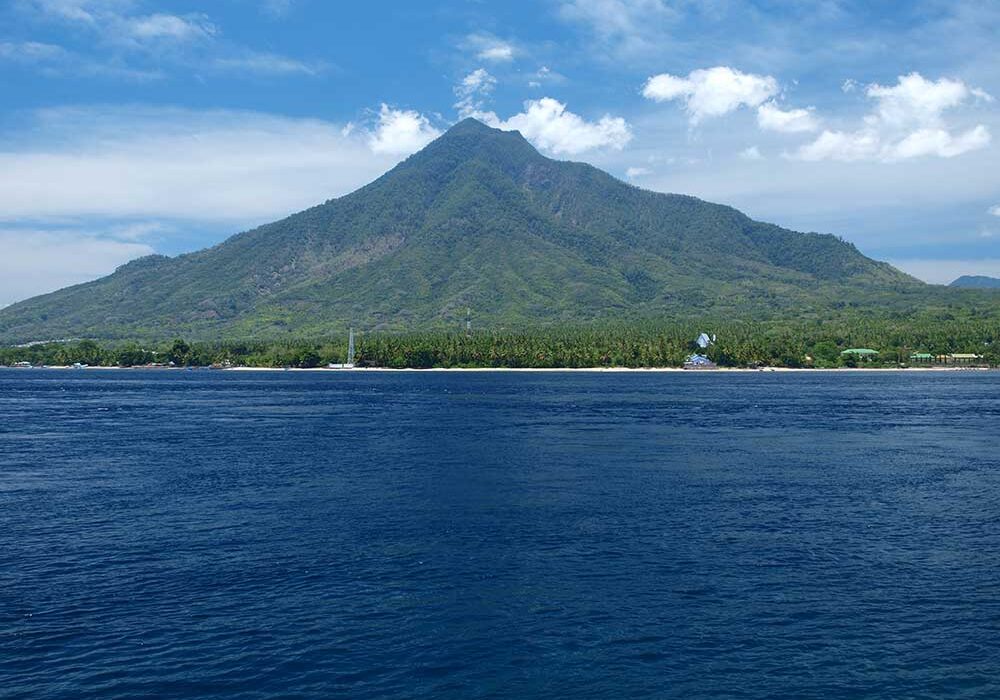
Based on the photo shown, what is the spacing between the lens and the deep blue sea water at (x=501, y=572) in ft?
101

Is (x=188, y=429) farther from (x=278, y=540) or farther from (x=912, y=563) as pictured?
(x=912, y=563)

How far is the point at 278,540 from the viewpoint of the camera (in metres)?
49.2

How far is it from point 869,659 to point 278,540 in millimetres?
32742

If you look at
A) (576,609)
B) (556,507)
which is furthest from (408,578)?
(556,507)

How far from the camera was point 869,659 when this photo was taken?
3194 centimetres

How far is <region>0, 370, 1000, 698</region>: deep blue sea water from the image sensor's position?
101ft

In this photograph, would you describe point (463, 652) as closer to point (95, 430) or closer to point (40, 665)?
point (40, 665)

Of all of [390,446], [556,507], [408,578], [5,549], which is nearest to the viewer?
[408,578]

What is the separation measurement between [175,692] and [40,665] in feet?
→ 20.8

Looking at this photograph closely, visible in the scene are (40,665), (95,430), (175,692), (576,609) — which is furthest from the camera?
(95,430)

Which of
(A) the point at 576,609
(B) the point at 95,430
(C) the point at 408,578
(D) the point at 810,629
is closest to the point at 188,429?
(B) the point at 95,430

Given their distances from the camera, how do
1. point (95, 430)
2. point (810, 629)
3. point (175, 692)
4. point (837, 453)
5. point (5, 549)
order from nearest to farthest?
point (175, 692), point (810, 629), point (5, 549), point (837, 453), point (95, 430)

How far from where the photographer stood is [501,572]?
43.0 m

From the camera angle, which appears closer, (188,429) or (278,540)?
(278,540)
